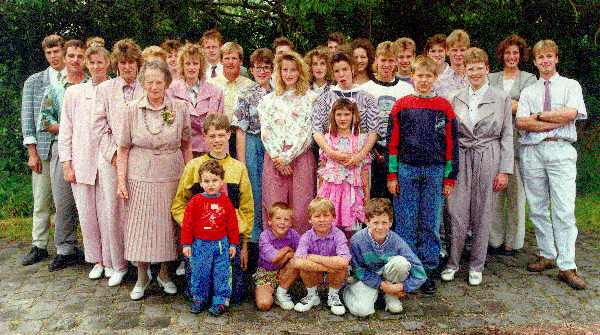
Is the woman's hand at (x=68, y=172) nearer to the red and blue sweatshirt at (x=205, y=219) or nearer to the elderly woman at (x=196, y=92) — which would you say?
the elderly woman at (x=196, y=92)

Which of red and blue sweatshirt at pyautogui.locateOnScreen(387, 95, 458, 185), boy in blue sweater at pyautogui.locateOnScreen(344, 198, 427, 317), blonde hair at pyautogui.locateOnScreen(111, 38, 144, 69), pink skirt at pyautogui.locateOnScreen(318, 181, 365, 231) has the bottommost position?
boy in blue sweater at pyautogui.locateOnScreen(344, 198, 427, 317)

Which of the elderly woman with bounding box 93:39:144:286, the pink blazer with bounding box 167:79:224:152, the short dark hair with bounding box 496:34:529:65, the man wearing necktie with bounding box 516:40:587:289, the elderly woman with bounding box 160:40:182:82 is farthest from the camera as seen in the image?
the elderly woman with bounding box 160:40:182:82

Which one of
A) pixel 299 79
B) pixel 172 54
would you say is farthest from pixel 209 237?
pixel 172 54

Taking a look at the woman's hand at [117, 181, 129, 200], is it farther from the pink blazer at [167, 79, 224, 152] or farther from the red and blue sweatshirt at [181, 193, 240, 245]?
the pink blazer at [167, 79, 224, 152]

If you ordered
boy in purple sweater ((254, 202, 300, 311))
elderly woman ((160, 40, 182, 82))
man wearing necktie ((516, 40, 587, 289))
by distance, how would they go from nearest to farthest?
boy in purple sweater ((254, 202, 300, 311)), man wearing necktie ((516, 40, 587, 289)), elderly woman ((160, 40, 182, 82))

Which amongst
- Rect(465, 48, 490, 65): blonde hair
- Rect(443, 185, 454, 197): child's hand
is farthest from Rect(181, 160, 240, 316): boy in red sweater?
Rect(465, 48, 490, 65): blonde hair

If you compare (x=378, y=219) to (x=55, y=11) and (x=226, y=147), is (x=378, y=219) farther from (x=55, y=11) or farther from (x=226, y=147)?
(x=55, y=11)

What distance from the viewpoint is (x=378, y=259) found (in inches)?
189

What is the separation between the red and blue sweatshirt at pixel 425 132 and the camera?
5.04 m

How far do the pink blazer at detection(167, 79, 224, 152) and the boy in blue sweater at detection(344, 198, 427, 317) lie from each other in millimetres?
1591

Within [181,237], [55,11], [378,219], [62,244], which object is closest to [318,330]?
[378,219]

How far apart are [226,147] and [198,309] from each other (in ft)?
4.12

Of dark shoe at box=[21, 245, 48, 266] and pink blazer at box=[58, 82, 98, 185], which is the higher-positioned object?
pink blazer at box=[58, 82, 98, 185]

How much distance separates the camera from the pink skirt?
5180mm
